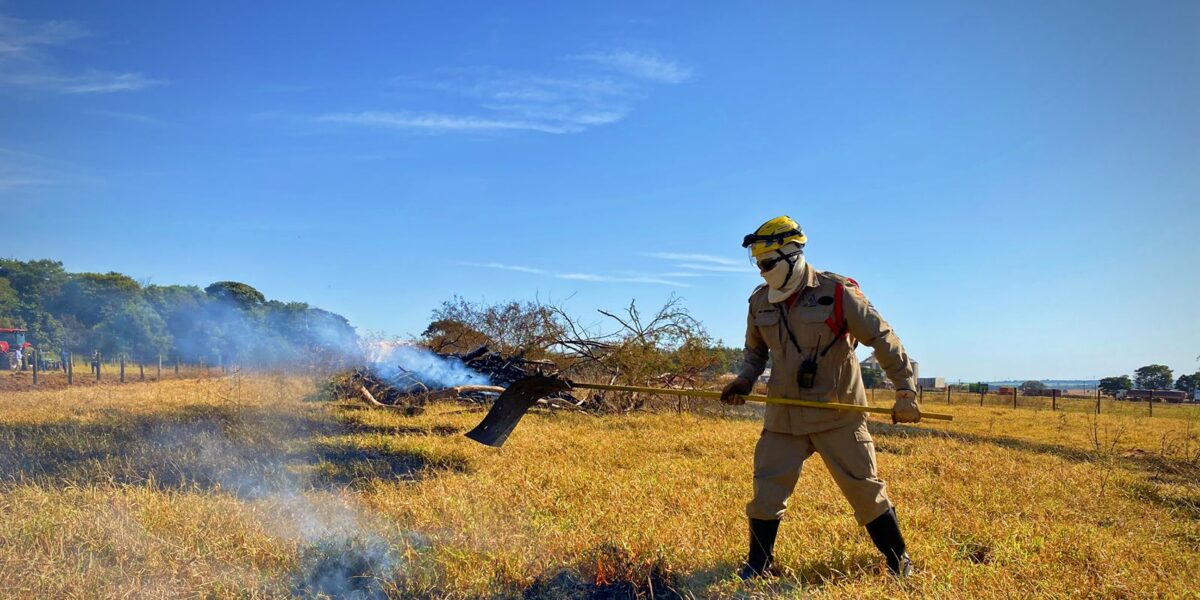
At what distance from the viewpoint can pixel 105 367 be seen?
22375mm

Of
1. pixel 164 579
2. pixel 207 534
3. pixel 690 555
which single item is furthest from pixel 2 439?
pixel 690 555

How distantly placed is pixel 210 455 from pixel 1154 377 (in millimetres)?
79584

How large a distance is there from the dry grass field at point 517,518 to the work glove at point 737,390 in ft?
2.79

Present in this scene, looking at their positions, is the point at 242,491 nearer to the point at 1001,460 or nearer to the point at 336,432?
the point at 336,432

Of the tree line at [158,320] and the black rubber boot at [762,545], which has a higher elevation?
the tree line at [158,320]

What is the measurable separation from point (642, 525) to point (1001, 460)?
5.59 meters

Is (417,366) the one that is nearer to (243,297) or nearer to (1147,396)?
(243,297)

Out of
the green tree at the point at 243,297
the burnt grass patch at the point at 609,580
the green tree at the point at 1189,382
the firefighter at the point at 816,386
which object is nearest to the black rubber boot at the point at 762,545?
the firefighter at the point at 816,386

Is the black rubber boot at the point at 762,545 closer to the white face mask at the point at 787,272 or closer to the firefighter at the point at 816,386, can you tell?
the firefighter at the point at 816,386

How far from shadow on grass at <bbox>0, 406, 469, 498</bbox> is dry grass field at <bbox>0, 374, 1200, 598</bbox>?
4cm

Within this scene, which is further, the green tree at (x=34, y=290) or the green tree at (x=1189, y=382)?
the green tree at (x=1189, y=382)

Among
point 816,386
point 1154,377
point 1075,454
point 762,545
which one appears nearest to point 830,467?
point 816,386

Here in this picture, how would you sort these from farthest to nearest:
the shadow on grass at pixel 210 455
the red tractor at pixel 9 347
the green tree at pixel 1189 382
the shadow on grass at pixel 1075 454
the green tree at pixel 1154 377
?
the green tree at pixel 1154 377
the green tree at pixel 1189 382
the red tractor at pixel 9 347
the shadow on grass at pixel 1075 454
the shadow on grass at pixel 210 455

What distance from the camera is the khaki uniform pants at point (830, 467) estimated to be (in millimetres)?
3512
